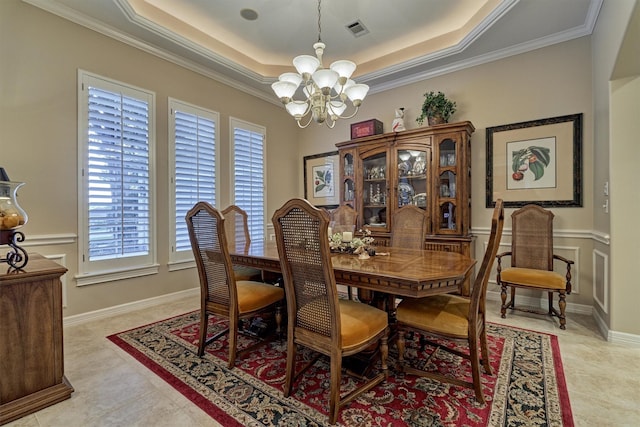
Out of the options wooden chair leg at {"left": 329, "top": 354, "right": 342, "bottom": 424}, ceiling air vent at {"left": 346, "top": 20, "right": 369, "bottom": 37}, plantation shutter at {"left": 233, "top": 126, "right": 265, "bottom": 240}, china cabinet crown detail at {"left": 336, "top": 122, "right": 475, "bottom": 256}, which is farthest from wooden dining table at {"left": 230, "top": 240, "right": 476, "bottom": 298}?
ceiling air vent at {"left": 346, "top": 20, "right": 369, "bottom": 37}

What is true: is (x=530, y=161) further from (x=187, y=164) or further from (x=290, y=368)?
(x=187, y=164)

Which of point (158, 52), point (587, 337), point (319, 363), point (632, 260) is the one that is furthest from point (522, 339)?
point (158, 52)

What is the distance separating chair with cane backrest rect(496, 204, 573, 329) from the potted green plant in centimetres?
142

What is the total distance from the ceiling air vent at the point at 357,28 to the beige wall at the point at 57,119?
230 cm

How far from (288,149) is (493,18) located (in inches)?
133

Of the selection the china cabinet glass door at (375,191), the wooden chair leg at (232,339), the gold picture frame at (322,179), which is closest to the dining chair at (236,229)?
the wooden chair leg at (232,339)

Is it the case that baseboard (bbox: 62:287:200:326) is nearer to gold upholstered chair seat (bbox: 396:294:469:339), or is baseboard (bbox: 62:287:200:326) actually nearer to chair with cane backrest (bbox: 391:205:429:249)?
chair with cane backrest (bbox: 391:205:429:249)

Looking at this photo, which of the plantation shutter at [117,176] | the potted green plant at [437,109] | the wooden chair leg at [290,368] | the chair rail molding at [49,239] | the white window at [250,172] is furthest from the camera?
the white window at [250,172]

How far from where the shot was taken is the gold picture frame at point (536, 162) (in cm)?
315

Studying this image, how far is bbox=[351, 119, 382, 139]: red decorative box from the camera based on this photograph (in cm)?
421

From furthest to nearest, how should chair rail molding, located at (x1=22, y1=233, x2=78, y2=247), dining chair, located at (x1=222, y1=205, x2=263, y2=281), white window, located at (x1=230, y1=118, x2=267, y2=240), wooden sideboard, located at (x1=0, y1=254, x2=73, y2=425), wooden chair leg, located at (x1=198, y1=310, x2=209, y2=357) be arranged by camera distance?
white window, located at (x1=230, y1=118, x2=267, y2=240), dining chair, located at (x1=222, y1=205, x2=263, y2=281), chair rail molding, located at (x1=22, y1=233, x2=78, y2=247), wooden chair leg, located at (x1=198, y1=310, x2=209, y2=357), wooden sideboard, located at (x1=0, y1=254, x2=73, y2=425)

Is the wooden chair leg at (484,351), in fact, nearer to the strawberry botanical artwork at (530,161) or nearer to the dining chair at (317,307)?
the dining chair at (317,307)

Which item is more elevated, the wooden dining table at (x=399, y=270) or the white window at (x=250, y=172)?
the white window at (x=250, y=172)

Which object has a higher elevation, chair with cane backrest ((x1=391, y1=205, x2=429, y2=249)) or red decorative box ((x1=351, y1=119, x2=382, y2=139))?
red decorative box ((x1=351, y1=119, x2=382, y2=139))
